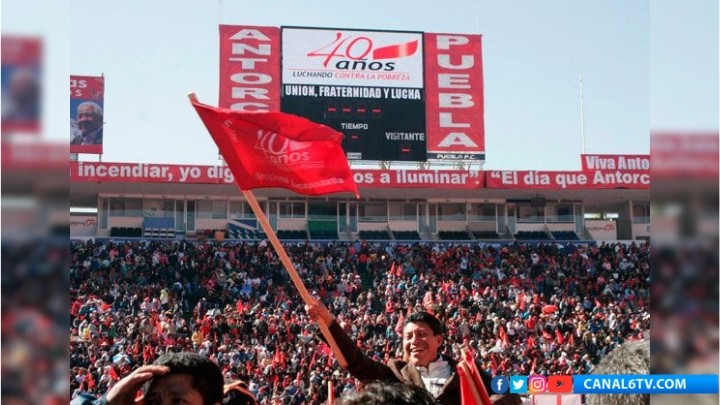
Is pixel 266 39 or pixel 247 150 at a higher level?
pixel 266 39

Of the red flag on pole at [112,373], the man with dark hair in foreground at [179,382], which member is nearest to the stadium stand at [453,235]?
the red flag on pole at [112,373]

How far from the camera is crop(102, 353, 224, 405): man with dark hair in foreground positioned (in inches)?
91.0

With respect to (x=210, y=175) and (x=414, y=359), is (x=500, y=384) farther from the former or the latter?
(x=210, y=175)

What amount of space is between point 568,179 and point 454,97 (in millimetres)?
4501

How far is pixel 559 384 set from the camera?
4.68 meters

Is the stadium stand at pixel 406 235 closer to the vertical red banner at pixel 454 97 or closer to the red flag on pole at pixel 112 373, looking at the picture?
the vertical red banner at pixel 454 97

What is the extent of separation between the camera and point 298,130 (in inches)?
210

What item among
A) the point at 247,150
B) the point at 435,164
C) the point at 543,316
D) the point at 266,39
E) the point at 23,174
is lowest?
the point at 543,316

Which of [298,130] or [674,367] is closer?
[674,367]

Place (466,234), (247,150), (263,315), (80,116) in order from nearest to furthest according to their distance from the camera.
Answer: (247,150) < (263,315) < (80,116) < (466,234)

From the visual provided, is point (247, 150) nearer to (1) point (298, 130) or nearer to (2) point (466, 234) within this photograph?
(1) point (298, 130)

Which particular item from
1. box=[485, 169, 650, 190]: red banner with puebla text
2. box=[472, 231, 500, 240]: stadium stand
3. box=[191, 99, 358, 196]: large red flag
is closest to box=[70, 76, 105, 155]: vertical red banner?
box=[485, 169, 650, 190]: red banner with puebla text

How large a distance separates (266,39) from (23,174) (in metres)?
22.3

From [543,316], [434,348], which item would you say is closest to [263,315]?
[543,316]
